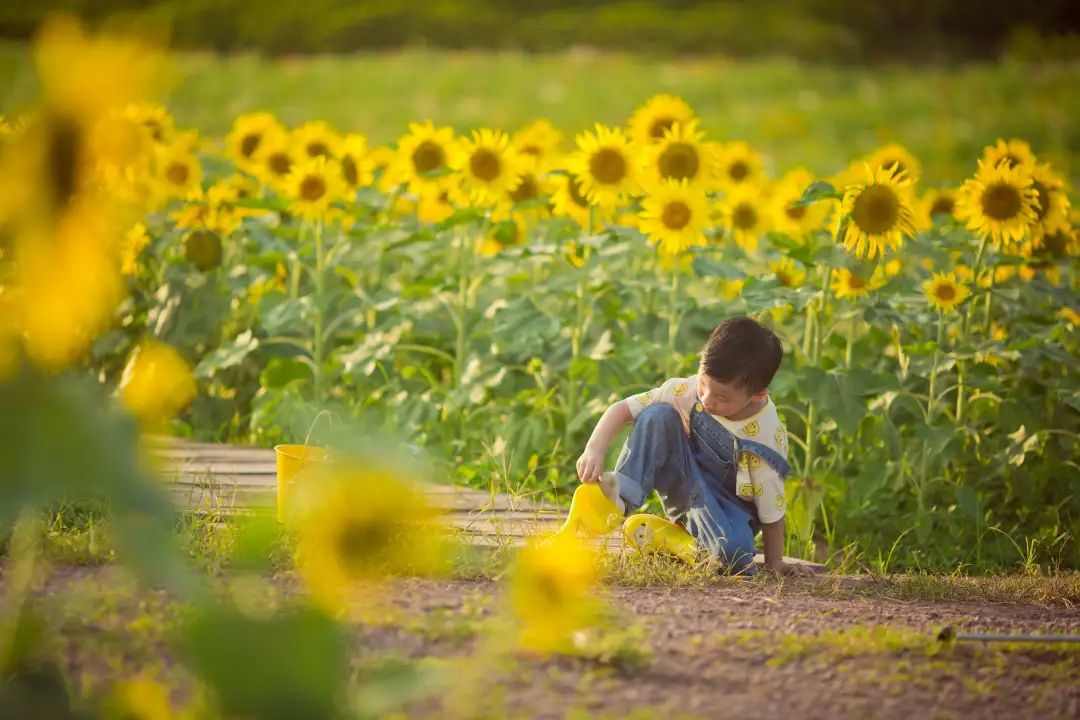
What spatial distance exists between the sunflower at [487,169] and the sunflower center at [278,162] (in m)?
0.67

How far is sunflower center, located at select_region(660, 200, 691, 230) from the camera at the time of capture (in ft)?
13.5

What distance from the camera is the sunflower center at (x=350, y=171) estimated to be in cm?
470

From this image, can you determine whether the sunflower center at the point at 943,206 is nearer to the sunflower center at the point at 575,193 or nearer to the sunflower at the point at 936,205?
the sunflower at the point at 936,205

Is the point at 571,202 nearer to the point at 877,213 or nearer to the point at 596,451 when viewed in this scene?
the point at 877,213

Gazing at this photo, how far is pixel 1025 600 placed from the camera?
3.03 m

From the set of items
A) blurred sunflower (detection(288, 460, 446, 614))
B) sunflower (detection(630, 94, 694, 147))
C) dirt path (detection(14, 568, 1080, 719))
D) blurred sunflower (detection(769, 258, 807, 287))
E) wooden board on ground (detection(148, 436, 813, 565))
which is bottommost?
dirt path (detection(14, 568, 1080, 719))

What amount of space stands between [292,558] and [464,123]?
10.5 m

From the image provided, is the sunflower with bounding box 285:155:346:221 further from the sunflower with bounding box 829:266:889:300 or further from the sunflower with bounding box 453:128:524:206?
the sunflower with bounding box 829:266:889:300

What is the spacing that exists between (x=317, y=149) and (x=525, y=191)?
699mm

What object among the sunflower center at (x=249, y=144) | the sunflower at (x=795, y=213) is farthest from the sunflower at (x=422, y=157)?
the sunflower at (x=795, y=213)

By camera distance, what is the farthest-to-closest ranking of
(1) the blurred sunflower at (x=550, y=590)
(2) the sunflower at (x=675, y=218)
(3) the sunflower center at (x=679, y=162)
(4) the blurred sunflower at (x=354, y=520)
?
1. (3) the sunflower center at (x=679, y=162)
2. (2) the sunflower at (x=675, y=218)
3. (1) the blurred sunflower at (x=550, y=590)
4. (4) the blurred sunflower at (x=354, y=520)

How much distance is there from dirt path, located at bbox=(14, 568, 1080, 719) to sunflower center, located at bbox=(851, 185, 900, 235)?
126 cm

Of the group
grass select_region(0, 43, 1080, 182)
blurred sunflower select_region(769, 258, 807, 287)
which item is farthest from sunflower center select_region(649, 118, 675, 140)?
grass select_region(0, 43, 1080, 182)

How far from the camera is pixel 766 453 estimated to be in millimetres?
3178
